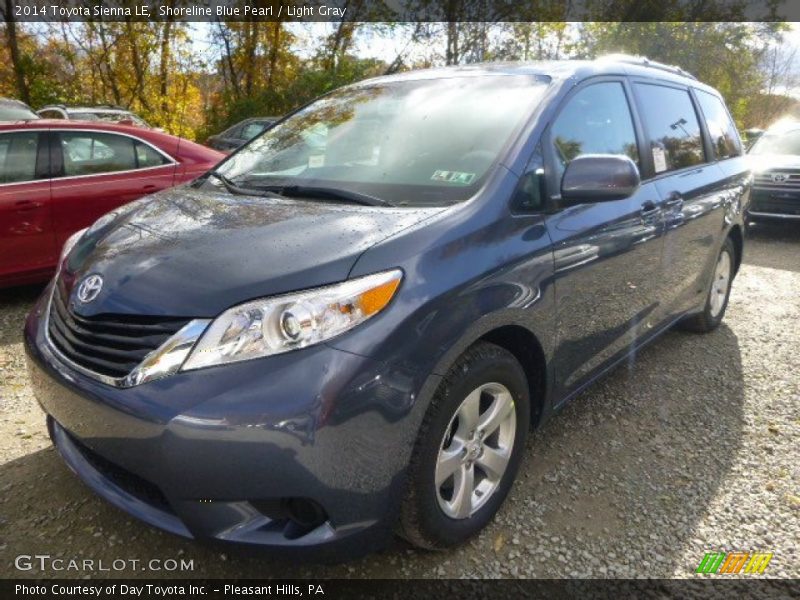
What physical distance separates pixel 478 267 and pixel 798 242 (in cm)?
829

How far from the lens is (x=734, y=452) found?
9.60 feet

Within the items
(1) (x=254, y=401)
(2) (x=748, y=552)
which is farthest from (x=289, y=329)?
(2) (x=748, y=552)

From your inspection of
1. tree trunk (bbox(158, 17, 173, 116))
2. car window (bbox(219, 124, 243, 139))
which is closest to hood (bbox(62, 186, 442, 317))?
car window (bbox(219, 124, 243, 139))

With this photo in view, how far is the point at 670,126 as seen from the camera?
349 centimetres

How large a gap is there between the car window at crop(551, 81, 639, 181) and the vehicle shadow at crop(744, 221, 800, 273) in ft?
16.1

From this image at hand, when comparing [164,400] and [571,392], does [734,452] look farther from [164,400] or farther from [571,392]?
[164,400]

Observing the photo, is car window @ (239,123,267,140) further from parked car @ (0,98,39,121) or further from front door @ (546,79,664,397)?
front door @ (546,79,664,397)

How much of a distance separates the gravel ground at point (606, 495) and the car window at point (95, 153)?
163 cm

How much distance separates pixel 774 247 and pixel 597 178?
280 inches

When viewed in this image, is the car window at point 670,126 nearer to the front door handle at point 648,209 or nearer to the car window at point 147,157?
the front door handle at point 648,209

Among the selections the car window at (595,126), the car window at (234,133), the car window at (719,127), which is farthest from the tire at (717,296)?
the car window at (234,133)

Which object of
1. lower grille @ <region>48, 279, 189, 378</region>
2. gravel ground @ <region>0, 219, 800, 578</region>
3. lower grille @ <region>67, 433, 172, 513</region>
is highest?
lower grille @ <region>48, 279, 189, 378</region>

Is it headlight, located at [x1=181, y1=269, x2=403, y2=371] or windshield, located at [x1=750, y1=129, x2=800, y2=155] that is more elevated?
windshield, located at [x1=750, y1=129, x2=800, y2=155]

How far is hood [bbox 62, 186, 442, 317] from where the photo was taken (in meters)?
1.75
